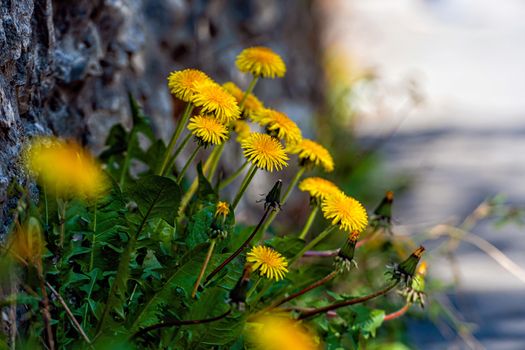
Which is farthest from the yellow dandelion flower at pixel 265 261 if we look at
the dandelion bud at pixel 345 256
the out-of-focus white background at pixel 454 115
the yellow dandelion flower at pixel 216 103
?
the out-of-focus white background at pixel 454 115

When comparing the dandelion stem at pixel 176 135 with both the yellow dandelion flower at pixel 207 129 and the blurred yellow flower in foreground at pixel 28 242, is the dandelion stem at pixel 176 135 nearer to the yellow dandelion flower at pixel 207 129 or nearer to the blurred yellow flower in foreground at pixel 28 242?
the yellow dandelion flower at pixel 207 129

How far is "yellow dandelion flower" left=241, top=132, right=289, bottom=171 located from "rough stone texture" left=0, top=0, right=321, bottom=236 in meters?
0.45

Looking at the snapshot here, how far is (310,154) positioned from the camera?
168cm

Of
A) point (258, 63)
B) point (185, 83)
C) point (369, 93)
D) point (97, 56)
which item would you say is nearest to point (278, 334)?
point (185, 83)

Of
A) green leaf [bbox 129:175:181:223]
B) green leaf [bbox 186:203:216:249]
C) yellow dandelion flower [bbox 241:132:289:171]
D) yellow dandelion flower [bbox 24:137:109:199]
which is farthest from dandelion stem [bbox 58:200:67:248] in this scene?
yellow dandelion flower [bbox 241:132:289:171]

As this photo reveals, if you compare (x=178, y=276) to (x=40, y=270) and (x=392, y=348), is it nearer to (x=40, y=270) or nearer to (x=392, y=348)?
(x=40, y=270)

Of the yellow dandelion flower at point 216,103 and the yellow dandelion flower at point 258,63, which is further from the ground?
the yellow dandelion flower at point 258,63

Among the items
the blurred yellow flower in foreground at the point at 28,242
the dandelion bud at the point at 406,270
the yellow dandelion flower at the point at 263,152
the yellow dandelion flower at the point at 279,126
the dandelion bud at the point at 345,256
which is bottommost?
the blurred yellow flower in foreground at the point at 28,242

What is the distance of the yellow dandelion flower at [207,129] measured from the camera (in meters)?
1.44

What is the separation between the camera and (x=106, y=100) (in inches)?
90.2

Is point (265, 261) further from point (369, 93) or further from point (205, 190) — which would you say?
point (369, 93)

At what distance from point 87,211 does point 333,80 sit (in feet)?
17.1

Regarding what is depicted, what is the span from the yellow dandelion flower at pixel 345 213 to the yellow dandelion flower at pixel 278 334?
8.6 inches

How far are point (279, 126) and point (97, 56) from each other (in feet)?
2.53
